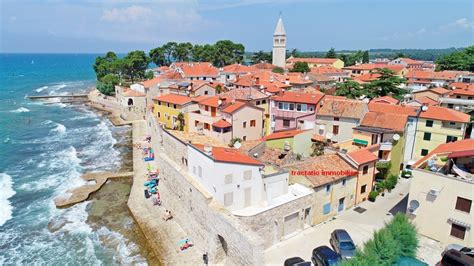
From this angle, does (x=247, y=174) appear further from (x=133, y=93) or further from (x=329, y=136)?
(x=133, y=93)

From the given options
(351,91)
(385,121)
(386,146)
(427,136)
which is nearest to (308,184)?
(386,146)

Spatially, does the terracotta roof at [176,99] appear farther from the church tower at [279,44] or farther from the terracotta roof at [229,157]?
the church tower at [279,44]

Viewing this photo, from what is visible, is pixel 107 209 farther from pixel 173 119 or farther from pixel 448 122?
pixel 448 122

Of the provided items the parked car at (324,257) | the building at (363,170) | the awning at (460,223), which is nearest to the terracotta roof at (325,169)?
the building at (363,170)

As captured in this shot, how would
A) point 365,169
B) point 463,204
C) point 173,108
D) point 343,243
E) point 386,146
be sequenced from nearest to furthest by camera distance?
1. point 463,204
2. point 343,243
3. point 365,169
4. point 386,146
5. point 173,108

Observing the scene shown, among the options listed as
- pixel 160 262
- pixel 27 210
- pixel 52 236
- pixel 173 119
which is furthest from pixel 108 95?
Result: pixel 160 262

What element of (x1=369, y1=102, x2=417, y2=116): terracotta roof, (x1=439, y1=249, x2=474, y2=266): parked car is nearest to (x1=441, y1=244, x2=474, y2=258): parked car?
(x1=439, y1=249, x2=474, y2=266): parked car

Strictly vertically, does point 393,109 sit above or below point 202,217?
above
